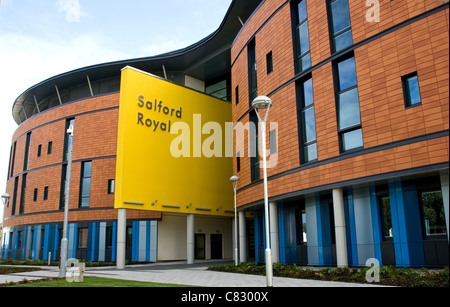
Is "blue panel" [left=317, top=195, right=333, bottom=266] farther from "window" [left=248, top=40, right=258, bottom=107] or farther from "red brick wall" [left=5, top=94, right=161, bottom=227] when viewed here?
"red brick wall" [left=5, top=94, right=161, bottom=227]

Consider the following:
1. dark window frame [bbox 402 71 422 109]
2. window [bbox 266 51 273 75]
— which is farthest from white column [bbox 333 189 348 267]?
window [bbox 266 51 273 75]

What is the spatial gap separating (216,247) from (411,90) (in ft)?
88.8

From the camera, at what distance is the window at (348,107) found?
18453mm

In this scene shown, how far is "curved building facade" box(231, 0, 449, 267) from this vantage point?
15680mm

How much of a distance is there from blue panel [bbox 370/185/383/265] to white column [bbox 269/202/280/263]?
678cm

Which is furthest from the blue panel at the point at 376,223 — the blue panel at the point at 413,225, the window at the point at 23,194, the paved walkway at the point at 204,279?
the window at the point at 23,194

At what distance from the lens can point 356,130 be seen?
18.5 meters

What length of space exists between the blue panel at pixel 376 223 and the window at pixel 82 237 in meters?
28.6

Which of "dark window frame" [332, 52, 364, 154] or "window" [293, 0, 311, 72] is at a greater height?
"window" [293, 0, 311, 72]

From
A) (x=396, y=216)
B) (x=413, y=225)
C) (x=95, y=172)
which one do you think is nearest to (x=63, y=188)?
(x=95, y=172)

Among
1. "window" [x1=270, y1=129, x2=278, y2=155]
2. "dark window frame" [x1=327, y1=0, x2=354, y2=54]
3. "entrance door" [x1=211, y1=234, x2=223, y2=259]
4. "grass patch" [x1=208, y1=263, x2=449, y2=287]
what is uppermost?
"dark window frame" [x1=327, y1=0, x2=354, y2=54]

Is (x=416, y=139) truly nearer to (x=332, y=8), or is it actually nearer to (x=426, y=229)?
(x=426, y=229)

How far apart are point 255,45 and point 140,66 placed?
18040 millimetres

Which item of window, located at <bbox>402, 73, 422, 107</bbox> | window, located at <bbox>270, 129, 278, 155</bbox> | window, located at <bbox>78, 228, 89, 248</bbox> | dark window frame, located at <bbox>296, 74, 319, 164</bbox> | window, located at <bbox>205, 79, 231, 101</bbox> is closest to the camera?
window, located at <bbox>402, 73, 422, 107</bbox>
